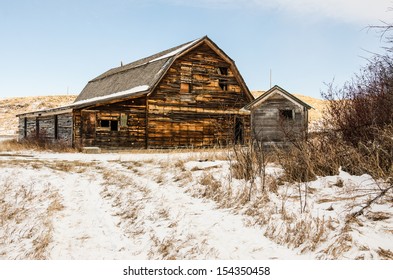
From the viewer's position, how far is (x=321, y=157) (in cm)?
721

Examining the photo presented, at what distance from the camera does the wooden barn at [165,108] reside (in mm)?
21000

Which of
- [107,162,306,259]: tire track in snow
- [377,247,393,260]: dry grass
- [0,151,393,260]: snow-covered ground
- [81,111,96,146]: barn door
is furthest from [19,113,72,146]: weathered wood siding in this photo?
[377,247,393,260]: dry grass

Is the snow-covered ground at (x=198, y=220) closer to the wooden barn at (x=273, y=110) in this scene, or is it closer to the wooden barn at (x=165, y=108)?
the wooden barn at (x=273, y=110)

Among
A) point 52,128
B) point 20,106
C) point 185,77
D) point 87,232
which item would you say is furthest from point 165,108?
point 20,106

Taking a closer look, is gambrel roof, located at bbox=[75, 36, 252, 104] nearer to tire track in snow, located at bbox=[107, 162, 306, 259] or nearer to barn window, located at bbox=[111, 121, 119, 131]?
barn window, located at bbox=[111, 121, 119, 131]

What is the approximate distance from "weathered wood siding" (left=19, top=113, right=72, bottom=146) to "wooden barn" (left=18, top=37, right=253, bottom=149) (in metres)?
0.06

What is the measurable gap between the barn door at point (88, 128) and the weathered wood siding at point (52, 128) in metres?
1.13

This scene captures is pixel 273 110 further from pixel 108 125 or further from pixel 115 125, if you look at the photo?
pixel 108 125

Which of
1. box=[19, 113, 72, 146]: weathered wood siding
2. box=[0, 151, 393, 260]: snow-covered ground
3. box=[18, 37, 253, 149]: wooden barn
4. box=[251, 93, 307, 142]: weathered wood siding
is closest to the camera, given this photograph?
box=[0, 151, 393, 260]: snow-covered ground

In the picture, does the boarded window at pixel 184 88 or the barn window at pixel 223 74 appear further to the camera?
the barn window at pixel 223 74

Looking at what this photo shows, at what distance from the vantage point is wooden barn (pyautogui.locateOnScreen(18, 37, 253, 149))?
21000mm

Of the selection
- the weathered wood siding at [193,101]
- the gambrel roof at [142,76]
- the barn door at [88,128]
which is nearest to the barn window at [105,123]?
the barn door at [88,128]

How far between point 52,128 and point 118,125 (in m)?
5.63

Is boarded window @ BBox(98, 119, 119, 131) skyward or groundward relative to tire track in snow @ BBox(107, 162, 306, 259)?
skyward
